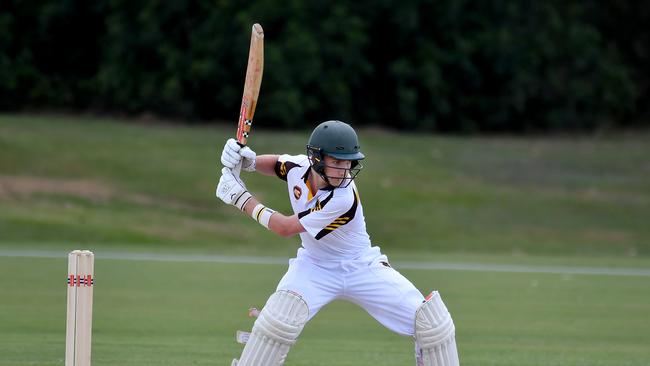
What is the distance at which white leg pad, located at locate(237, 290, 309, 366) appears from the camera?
6.08 metres

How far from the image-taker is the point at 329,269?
21.1ft

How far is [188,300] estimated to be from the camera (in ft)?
39.1

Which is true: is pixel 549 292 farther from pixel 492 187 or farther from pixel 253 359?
pixel 492 187

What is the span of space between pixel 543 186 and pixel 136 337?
658 inches

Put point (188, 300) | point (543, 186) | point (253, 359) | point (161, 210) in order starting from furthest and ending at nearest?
point (543, 186) < point (161, 210) < point (188, 300) < point (253, 359)

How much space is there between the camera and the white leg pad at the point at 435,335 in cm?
619

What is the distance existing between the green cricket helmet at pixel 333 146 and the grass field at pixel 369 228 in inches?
94.4

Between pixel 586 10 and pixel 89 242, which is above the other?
pixel 586 10

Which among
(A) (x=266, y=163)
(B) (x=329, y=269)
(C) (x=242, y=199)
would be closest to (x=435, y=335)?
(B) (x=329, y=269)

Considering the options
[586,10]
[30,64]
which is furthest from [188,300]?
[586,10]

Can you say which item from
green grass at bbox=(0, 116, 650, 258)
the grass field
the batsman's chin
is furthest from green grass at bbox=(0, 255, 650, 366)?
green grass at bbox=(0, 116, 650, 258)

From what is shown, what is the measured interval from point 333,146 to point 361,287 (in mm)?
828

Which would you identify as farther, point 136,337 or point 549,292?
point 549,292

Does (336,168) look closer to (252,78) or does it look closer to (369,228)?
(252,78)
